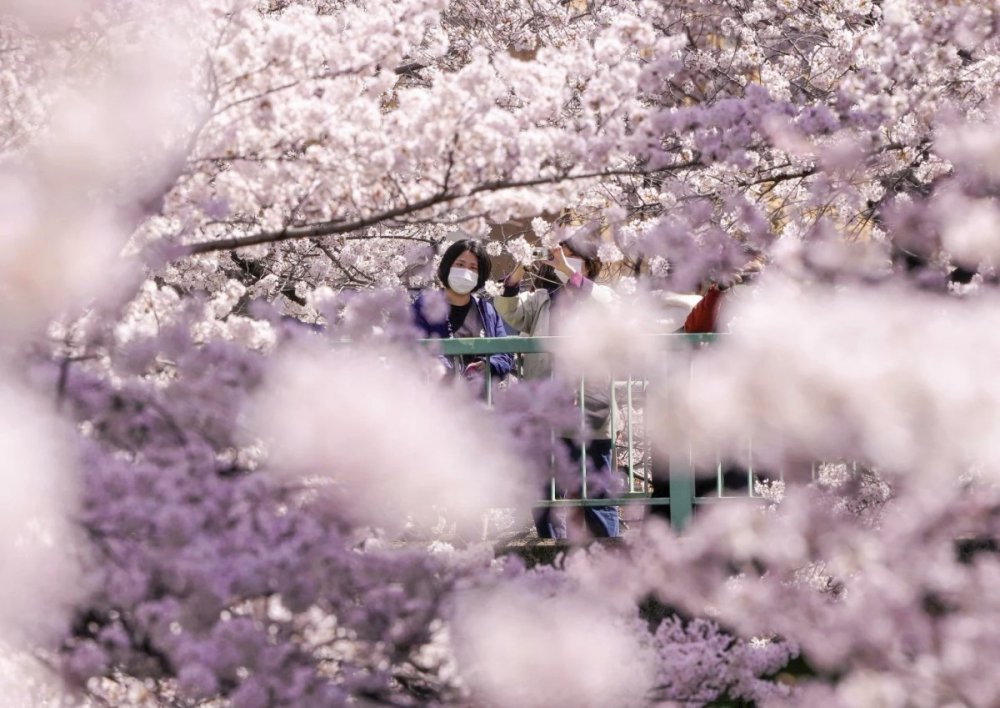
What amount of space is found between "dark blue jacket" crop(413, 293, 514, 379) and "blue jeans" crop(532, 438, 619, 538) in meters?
0.47

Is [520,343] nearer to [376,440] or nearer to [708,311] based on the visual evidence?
[708,311]

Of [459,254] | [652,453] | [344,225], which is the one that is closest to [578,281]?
[459,254]

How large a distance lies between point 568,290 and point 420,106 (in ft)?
9.41

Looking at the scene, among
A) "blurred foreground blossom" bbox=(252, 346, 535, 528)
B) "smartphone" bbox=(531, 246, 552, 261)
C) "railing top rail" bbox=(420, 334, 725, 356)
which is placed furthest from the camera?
"smartphone" bbox=(531, 246, 552, 261)

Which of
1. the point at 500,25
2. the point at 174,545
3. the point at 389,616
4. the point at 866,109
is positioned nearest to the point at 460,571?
the point at 389,616

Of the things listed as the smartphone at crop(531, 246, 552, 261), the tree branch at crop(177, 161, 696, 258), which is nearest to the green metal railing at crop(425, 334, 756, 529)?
the tree branch at crop(177, 161, 696, 258)

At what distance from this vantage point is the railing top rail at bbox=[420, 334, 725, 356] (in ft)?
19.1

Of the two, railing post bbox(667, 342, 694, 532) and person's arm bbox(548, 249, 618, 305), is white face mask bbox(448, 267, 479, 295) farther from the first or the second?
railing post bbox(667, 342, 694, 532)

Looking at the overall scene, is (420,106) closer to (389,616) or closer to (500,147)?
(500,147)

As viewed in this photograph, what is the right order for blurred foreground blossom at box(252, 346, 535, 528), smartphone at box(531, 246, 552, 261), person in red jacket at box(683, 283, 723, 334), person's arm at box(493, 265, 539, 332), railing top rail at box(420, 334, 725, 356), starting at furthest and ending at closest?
1. smartphone at box(531, 246, 552, 261)
2. person's arm at box(493, 265, 539, 332)
3. person in red jacket at box(683, 283, 723, 334)
4. railing top rail at box(420, 334, 725, 356)
5. blurred foreground blossom at box(252, 346, 535, 528)

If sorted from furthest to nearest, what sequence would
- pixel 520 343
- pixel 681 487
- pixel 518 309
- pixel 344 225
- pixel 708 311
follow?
pixel 518 309, pixel 708 311, pixel 681 487, pixel 520 343, pixel 344 225

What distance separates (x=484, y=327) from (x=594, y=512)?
117 centimetres

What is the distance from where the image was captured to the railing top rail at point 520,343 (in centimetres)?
581

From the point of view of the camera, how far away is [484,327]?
666 cm
